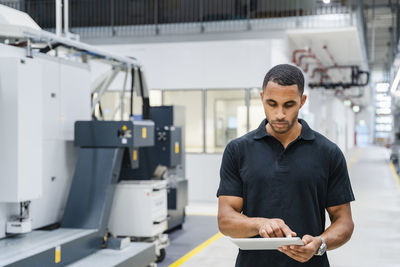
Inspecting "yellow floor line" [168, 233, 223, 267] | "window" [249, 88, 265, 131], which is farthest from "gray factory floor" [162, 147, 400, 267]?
"window" [249, 88, 265, 131]

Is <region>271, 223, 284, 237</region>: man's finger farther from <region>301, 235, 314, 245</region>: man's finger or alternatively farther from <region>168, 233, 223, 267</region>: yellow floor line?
<region>168, 233, 223, 267</region>: yellow floor line

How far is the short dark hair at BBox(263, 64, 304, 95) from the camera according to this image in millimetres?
2064

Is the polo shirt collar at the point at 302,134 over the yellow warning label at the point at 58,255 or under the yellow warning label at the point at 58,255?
over

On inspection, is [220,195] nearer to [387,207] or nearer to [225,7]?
[387,207]

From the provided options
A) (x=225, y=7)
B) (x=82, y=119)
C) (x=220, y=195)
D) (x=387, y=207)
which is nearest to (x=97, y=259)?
(x=82, y=119)

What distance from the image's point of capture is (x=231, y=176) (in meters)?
2.19

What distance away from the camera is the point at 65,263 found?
513 cm

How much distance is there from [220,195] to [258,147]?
9.8 inches

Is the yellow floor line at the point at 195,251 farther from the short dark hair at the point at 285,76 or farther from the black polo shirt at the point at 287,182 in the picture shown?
the short dark hair at the point at 285,76

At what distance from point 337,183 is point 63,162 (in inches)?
173

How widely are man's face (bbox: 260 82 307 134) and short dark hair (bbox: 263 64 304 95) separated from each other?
16 millimetres

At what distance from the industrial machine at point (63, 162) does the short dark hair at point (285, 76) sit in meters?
3.05

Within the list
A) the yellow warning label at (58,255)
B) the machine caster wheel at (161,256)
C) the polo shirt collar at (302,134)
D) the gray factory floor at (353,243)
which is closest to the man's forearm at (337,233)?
the polo shirt collar at (302,134)

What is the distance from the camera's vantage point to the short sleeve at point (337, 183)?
84.1 inches
